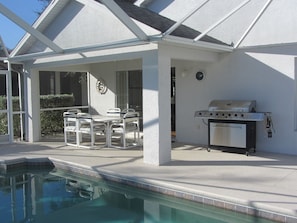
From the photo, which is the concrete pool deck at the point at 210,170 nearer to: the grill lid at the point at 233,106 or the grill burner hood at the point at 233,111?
the grill burner hood at the point at 233,111

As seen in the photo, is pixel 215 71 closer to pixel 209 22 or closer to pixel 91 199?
pixel 209 22

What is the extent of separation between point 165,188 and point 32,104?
22.5ft

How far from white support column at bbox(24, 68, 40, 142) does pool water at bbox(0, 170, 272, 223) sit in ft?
13.0

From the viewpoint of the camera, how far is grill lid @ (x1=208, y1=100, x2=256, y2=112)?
341 inches

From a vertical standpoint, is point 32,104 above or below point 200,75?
below

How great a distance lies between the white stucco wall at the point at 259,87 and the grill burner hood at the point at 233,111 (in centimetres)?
54

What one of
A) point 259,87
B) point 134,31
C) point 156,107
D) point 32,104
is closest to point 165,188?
point 156,107

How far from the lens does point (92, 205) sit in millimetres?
6242

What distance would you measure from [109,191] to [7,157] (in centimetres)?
358

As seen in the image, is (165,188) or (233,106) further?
(233,106)

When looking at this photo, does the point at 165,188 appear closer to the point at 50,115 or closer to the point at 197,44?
the point at 197,44

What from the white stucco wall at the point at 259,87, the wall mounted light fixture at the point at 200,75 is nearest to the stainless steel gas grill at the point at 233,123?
the white stucco wall at the point at 259,87

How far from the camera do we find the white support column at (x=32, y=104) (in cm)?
1152

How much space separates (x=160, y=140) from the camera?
25.2ft
